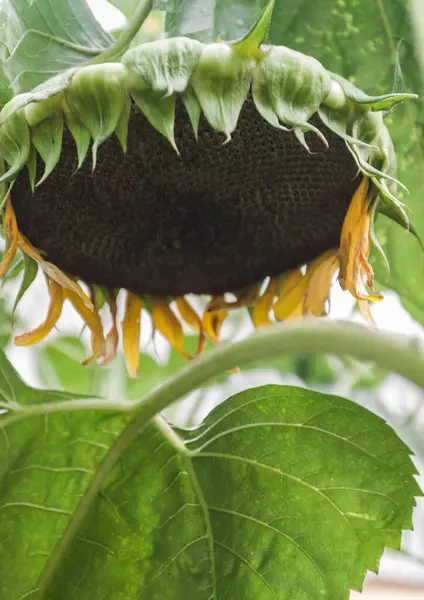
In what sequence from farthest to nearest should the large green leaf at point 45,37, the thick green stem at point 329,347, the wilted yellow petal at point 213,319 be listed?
the wilted yellow petal at point 213,319 < the large green leaf at point 45,37 < the thick green stem at point 329,347

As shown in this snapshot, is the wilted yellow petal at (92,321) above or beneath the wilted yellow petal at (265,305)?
above

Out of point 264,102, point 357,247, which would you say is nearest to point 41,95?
point 264,102

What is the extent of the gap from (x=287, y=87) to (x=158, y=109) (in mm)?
77

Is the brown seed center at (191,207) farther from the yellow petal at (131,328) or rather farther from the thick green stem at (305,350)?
the thick green stem at (305,350)

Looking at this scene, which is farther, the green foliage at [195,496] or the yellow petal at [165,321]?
the yellow petal at [165,321]

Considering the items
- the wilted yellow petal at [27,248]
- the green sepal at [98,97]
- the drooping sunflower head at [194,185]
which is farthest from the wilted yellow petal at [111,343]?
the green sepal at [98,97]

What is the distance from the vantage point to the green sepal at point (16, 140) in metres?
0.52

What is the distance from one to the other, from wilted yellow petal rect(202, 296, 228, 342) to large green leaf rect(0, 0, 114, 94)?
0.22 m

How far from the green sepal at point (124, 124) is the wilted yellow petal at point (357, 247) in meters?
0.16

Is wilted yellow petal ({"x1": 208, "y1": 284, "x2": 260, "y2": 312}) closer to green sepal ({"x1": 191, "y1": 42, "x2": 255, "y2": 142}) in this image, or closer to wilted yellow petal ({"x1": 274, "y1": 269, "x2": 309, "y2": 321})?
wilted yellow petal ({"x1": 274, "y1": 269, "x2": 309, "y2": 321})

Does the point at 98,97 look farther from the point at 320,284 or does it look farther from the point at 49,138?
the point at 320,284

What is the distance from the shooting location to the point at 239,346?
1.26 feet

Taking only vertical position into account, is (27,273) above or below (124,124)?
below

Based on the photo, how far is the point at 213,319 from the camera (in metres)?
0.71
